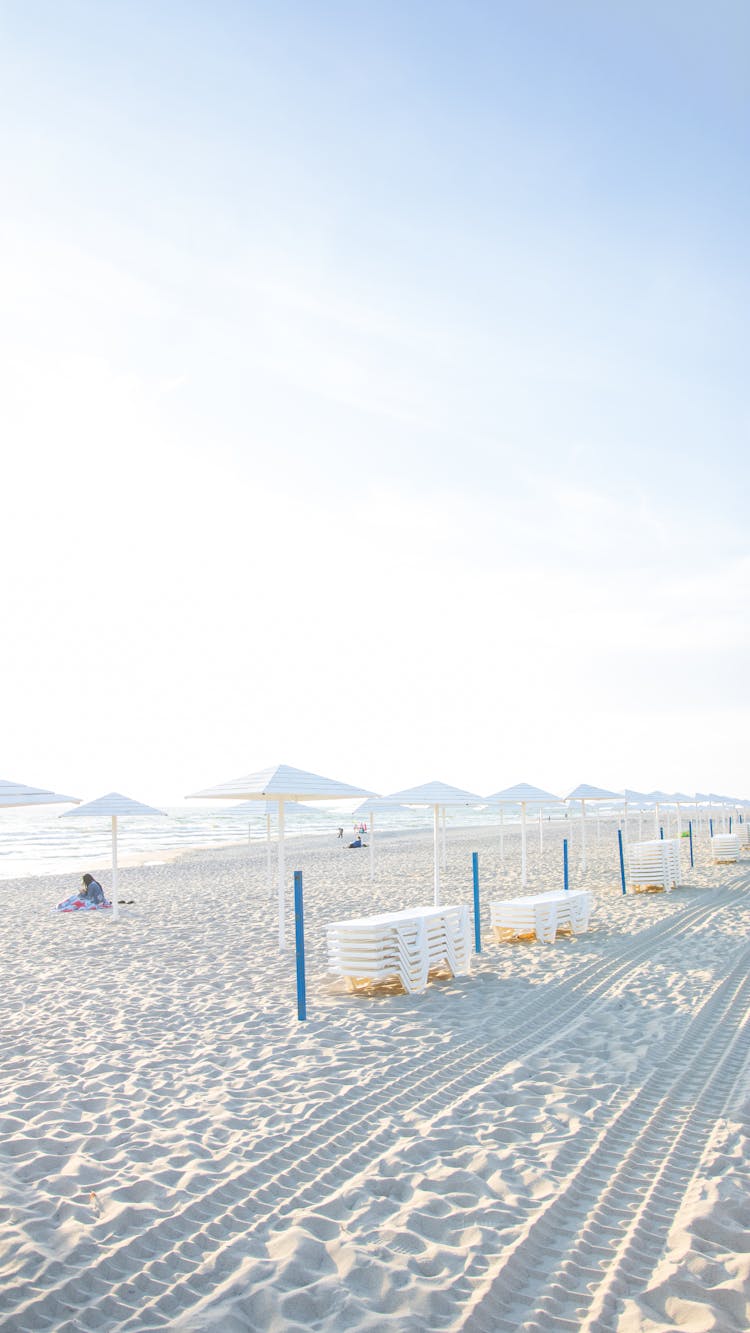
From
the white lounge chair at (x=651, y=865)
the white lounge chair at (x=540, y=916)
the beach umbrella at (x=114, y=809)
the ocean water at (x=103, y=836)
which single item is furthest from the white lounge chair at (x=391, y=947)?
the white lounge chair at (x=651, y=865)

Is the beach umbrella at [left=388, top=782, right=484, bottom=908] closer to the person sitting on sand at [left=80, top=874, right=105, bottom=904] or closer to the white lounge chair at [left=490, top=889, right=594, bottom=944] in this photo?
the white lounge chair at [left=490, top=889, right=594, bottom=944]

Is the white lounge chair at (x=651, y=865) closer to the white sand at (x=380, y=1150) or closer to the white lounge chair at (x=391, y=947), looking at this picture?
the white sand at (x=380, y=1150)

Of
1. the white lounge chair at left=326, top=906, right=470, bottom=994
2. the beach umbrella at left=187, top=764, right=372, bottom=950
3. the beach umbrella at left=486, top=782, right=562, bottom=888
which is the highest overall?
the beach umbrella at left=187, top=764, right=372, bottom=950

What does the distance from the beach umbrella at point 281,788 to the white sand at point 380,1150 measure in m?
1.83

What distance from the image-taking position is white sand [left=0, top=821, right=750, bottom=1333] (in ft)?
9.80

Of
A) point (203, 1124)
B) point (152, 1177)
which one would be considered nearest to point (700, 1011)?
point (203, 1124)

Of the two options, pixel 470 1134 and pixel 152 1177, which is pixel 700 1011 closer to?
pixel 470 1134

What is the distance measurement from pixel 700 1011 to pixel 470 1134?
318cm

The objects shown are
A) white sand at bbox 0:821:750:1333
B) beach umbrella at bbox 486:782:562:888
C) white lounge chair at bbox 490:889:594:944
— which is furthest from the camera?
beach umbrella at bbox 486:782:562:888

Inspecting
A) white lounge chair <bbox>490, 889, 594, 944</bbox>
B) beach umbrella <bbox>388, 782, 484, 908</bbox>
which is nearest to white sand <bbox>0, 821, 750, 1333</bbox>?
white lounge chair <bbox>490, 889, 594, 944</bbox>

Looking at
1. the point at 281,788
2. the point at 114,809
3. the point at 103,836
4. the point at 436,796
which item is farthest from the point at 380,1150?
the point at 103,836

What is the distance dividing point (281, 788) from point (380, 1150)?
184 inches

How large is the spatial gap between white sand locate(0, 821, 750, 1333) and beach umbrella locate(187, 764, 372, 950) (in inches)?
72.1

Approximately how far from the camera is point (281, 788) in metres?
8.59
